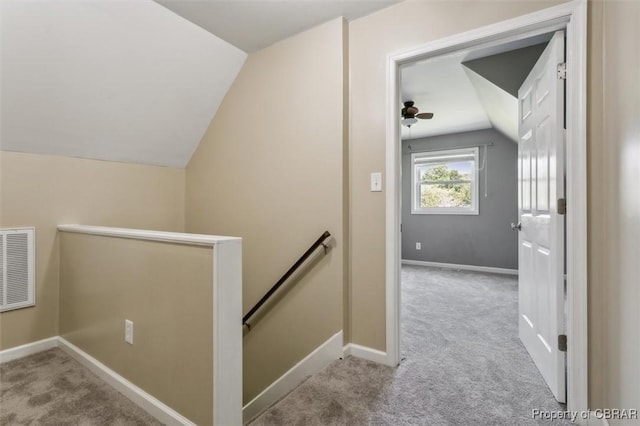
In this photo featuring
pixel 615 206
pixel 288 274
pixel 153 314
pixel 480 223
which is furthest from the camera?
pixel 480 223

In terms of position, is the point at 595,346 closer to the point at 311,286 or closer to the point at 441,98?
the point at 311,286

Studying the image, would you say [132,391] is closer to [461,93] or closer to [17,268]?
[17,268]

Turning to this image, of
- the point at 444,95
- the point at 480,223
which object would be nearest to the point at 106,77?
the point at 444,95

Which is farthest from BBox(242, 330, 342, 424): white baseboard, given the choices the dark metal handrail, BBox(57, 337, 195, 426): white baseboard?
BBox(57, 337, 195, 426): white baseboard

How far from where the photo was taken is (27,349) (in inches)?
90.7

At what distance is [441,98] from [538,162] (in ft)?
7.32

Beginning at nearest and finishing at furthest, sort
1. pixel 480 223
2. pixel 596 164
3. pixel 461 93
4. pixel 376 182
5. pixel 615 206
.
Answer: pixel 615 206, pixel 596 164, pixel 376 182, pixel 461 93, pixel 480 223

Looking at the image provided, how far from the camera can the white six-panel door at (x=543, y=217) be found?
1.67m

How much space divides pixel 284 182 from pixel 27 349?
2.27m

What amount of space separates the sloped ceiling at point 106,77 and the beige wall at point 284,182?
366 mm

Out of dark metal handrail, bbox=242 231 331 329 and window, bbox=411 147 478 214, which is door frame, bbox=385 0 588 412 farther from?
window, bbox=411 147 478 214

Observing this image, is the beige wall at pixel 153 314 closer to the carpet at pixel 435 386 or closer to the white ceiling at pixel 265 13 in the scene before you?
the carpet at pixel 435 386

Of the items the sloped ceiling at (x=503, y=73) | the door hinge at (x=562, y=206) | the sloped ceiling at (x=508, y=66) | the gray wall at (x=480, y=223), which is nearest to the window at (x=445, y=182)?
the gray wall at (x=480, y=223)

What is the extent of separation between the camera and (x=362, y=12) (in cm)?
209
